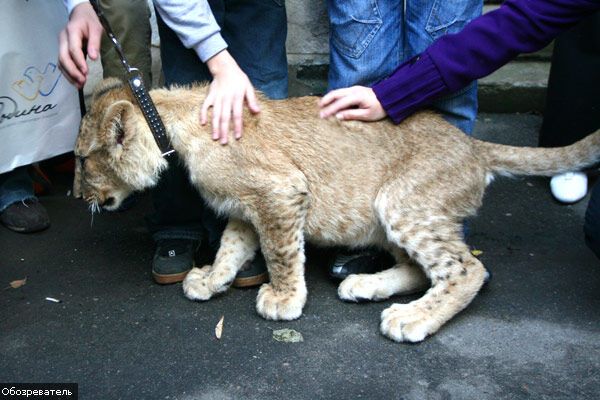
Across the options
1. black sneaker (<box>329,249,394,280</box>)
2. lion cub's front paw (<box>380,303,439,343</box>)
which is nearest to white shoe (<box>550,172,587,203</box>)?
black sneaker (<box>329,249,394,280</box>)

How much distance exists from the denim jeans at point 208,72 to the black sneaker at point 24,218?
913 mm

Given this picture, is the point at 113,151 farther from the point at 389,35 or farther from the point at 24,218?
the point at 389,35

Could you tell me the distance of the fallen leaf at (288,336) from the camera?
11.1 ft

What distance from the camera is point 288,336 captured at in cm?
342

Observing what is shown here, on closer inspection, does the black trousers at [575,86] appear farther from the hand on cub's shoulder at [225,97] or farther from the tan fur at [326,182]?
the hand on cub's shoulder at [225,97]

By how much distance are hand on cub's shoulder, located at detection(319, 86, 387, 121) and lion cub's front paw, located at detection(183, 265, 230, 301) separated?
104 centimetres

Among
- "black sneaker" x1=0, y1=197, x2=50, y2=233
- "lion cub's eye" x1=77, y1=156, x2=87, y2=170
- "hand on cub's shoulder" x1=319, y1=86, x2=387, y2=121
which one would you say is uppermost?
"hand on cub's shoulder" x1=319, y1=86, x2=387, y2=121

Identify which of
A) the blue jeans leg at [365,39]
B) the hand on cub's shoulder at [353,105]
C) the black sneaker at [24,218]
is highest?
the blue jeans leg at [365,39]

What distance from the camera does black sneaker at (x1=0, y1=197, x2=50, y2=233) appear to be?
4.58 metres

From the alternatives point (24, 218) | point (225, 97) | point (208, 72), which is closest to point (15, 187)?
point (24, 218)

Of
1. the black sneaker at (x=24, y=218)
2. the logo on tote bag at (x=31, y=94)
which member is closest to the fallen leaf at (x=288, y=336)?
the black sneaker at (x=24, y=218)

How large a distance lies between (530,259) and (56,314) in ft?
8.69

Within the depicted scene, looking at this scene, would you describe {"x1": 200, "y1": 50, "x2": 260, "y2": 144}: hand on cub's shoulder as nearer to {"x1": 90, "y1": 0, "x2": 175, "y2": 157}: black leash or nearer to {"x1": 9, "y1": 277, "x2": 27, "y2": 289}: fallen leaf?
{"x1": 90, "y1": 0, "x2": 175, "y2": 157}: black leash

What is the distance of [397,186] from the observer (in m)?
3.61
